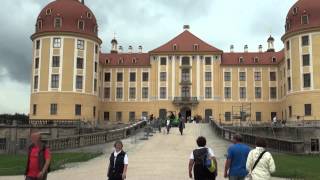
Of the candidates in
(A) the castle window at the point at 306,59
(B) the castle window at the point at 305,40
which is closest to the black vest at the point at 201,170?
(A) the castle window at the point at 306,59

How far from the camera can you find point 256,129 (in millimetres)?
50406

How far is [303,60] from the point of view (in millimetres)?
56062

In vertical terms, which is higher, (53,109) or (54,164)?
(53,109)

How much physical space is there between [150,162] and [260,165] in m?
11.0

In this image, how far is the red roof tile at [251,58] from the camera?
6869 centimetres

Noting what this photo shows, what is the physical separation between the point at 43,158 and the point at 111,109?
58960mm

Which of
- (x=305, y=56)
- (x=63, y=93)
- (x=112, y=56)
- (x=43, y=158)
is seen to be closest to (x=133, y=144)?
(x=43, y=158)

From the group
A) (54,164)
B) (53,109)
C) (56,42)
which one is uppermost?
(56,42)

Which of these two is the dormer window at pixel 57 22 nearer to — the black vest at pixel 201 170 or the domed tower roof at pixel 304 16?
the domed tower roof at pixel 304 16

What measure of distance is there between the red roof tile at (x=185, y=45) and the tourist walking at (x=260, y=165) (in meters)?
58.2

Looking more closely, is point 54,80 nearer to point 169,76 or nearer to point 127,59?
point 127,59

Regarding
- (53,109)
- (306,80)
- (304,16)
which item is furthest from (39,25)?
(306,80)

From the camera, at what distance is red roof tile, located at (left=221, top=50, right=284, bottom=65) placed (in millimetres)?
68688

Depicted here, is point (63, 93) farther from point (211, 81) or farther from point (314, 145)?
point (314, 145)
